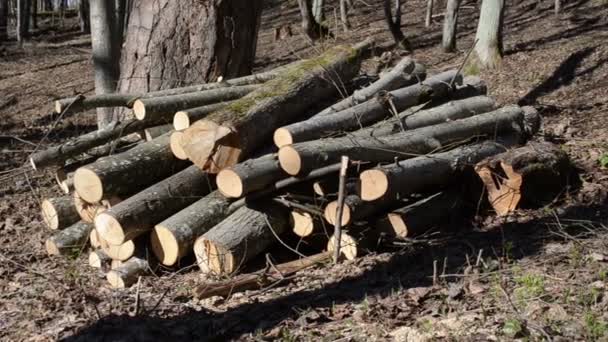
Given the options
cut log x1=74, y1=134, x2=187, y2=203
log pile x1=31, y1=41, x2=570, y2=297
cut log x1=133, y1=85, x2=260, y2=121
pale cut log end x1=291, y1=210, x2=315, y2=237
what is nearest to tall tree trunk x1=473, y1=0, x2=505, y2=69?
log pile x1=31, y1=41, x2=570, y2=297

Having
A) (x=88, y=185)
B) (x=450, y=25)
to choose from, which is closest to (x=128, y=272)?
(x=88, y=185)

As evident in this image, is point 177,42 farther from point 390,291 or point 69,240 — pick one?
point 390,291

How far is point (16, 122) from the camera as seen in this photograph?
13.1m

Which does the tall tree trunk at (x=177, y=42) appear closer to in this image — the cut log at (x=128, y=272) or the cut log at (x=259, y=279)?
the cut log at (x=128, y=272)

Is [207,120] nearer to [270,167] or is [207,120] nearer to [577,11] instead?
[270,167]

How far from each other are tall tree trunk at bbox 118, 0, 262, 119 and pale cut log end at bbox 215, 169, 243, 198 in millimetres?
2649

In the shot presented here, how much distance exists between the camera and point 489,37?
44.9 ft

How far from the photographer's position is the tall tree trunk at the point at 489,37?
531 inches

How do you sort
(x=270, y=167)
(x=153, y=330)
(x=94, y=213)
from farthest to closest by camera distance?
(x=94, y=213), (x=270, y=167), (x=153, y=330)

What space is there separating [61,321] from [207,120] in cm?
208

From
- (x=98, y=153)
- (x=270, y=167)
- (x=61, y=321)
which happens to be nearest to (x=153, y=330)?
(x=61, y=321)

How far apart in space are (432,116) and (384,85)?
2.40 feet

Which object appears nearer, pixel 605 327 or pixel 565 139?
pixel 605 327

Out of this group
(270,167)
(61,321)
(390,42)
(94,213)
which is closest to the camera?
(61,321)
